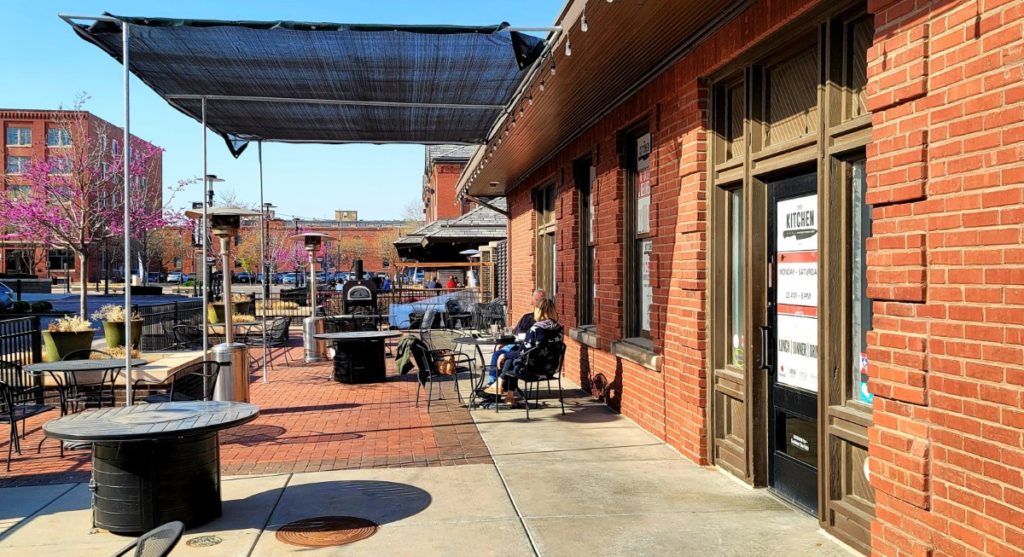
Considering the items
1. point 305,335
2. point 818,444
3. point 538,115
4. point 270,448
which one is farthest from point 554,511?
point 305,335

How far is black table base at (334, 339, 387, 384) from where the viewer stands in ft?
38.1

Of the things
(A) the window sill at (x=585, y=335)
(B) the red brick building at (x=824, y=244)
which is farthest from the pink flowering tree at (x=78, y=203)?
(B) the red brick building at (x=824, y=244)

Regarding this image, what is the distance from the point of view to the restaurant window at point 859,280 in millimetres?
4312

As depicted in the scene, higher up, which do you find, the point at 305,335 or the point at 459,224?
the point at 459,224

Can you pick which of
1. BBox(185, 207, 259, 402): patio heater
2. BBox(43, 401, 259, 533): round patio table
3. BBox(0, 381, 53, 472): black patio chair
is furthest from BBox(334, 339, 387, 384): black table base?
BBox(43, 401, 259, 533): round patio table

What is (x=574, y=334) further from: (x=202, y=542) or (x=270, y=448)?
(x=202, y=542)

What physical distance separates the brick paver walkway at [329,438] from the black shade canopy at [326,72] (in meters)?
3.55

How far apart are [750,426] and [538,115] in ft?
15.5

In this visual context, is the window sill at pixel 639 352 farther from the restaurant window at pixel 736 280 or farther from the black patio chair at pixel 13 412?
the black patio chair at pixel 13 412

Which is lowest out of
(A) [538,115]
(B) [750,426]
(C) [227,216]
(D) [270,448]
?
(D) [270,448]

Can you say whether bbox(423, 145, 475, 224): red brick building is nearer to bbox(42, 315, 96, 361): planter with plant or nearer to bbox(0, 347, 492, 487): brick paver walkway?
bbox(42, 315, 96, 361): planter with plant

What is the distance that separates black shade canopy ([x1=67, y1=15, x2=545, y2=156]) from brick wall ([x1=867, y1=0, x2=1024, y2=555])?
11.8 feet

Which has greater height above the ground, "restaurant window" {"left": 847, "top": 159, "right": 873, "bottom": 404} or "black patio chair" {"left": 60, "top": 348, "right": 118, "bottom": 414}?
"restaurant window" {"left": 847, "top": 159, "right": 873, "bottom": 404}

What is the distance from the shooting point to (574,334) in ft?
35.2
